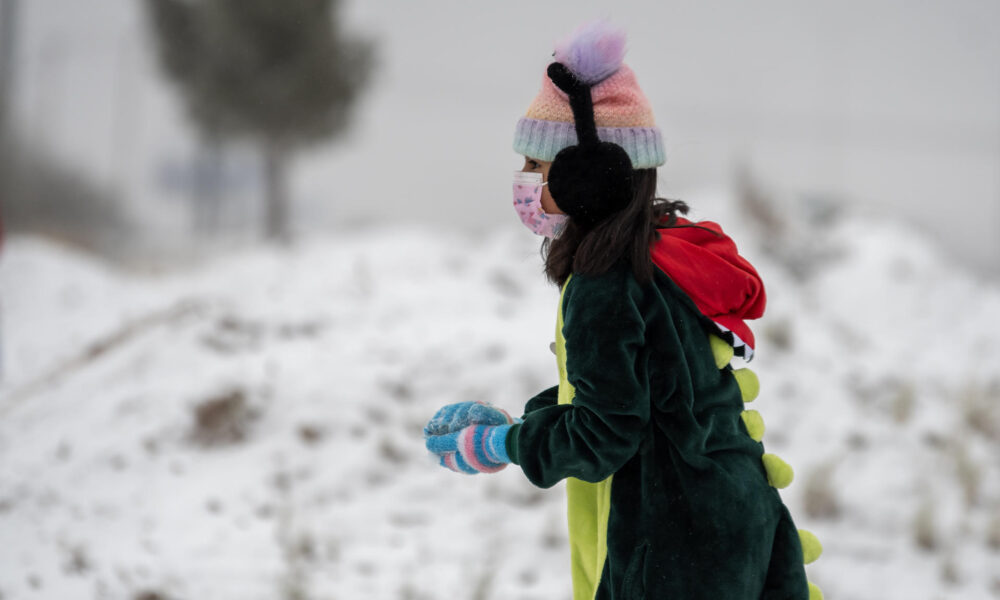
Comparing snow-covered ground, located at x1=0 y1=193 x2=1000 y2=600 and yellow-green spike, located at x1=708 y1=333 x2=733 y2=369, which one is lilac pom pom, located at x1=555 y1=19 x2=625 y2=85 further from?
snow-covered ground, located at x1=0 y1=193 x2=1000 y2=600

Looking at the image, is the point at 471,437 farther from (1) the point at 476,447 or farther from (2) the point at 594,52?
(2) the point at 594,52

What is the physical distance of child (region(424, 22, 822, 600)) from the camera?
122cm

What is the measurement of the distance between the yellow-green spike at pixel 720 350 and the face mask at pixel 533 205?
354 millimetres

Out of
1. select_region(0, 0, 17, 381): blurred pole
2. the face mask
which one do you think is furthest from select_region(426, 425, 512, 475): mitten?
select_region(0, 0, 17, 381): blurred pole

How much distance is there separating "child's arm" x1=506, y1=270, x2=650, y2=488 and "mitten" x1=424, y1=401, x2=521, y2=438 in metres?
0.09

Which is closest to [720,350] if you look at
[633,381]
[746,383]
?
[746,383]

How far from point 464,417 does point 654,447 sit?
351mm

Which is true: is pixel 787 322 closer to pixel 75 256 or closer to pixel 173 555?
pixel 173 555

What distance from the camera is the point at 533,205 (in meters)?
1.39

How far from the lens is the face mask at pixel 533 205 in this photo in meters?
1.38

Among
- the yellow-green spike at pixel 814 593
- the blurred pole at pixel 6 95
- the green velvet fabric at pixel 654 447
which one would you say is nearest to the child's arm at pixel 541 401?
the green velvet fabric at pixel 654 447

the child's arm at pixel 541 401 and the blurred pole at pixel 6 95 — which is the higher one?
the blurred pole at pixel 6 95

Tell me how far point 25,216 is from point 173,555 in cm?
1088

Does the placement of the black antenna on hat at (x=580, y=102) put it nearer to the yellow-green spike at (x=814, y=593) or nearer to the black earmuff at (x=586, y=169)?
the black earmuff at (x=586, y=169)
